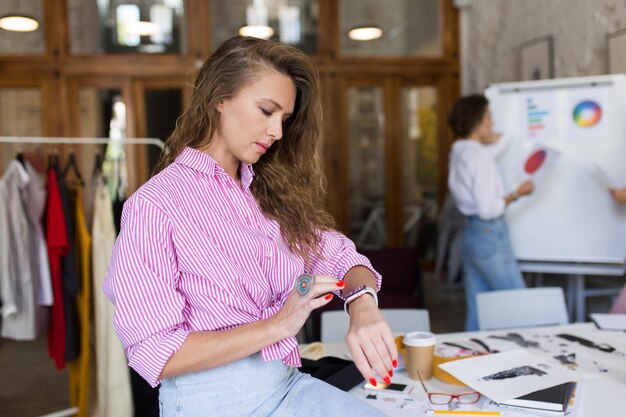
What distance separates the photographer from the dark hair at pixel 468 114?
3756 millimetres

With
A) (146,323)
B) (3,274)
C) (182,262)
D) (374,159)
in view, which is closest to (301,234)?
(182,262)

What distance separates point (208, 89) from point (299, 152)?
35 centimetres

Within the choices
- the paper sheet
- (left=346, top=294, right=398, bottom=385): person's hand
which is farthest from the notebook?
(left=346, top=294, right=398, bottom=385): person's hand

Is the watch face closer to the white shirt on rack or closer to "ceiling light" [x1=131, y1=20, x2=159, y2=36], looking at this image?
the white shirt on rack

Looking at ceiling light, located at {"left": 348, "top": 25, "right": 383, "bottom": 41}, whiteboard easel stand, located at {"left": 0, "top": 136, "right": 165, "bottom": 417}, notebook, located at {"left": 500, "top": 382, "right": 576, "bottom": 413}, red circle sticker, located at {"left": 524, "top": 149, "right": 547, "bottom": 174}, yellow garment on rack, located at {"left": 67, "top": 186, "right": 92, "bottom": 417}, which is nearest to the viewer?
notebook, located at {"left": 500, "top": 382, "right": 576, "bottom": 413}

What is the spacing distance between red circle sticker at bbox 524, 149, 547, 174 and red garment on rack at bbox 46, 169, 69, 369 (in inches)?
110

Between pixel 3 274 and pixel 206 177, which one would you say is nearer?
pixel 206 177

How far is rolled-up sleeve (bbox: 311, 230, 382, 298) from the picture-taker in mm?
1506

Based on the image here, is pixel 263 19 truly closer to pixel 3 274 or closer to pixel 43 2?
pixel 43 2

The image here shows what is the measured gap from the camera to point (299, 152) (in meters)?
1.65

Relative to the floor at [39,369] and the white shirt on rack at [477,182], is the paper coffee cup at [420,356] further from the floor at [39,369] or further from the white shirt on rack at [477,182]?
the floor at [39,369]

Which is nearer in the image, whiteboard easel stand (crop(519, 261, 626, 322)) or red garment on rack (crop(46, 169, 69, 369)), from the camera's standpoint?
red garment on rack (crop(46, 169, 69, 369))

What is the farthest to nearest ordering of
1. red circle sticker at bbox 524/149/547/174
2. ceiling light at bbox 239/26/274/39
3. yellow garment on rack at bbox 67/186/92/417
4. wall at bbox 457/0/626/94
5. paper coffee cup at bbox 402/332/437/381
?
ceiling light at bbox 239/26/274/39 < wall at bbox 457/0/626/94 < red circle sticker at bbox 524/149/547/174 < yellow garment on rack at bbox 67/186/92/417 < paper coffee cup at bbox 402/332/437/381

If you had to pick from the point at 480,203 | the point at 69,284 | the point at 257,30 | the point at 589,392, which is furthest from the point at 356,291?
the point at 257,30
